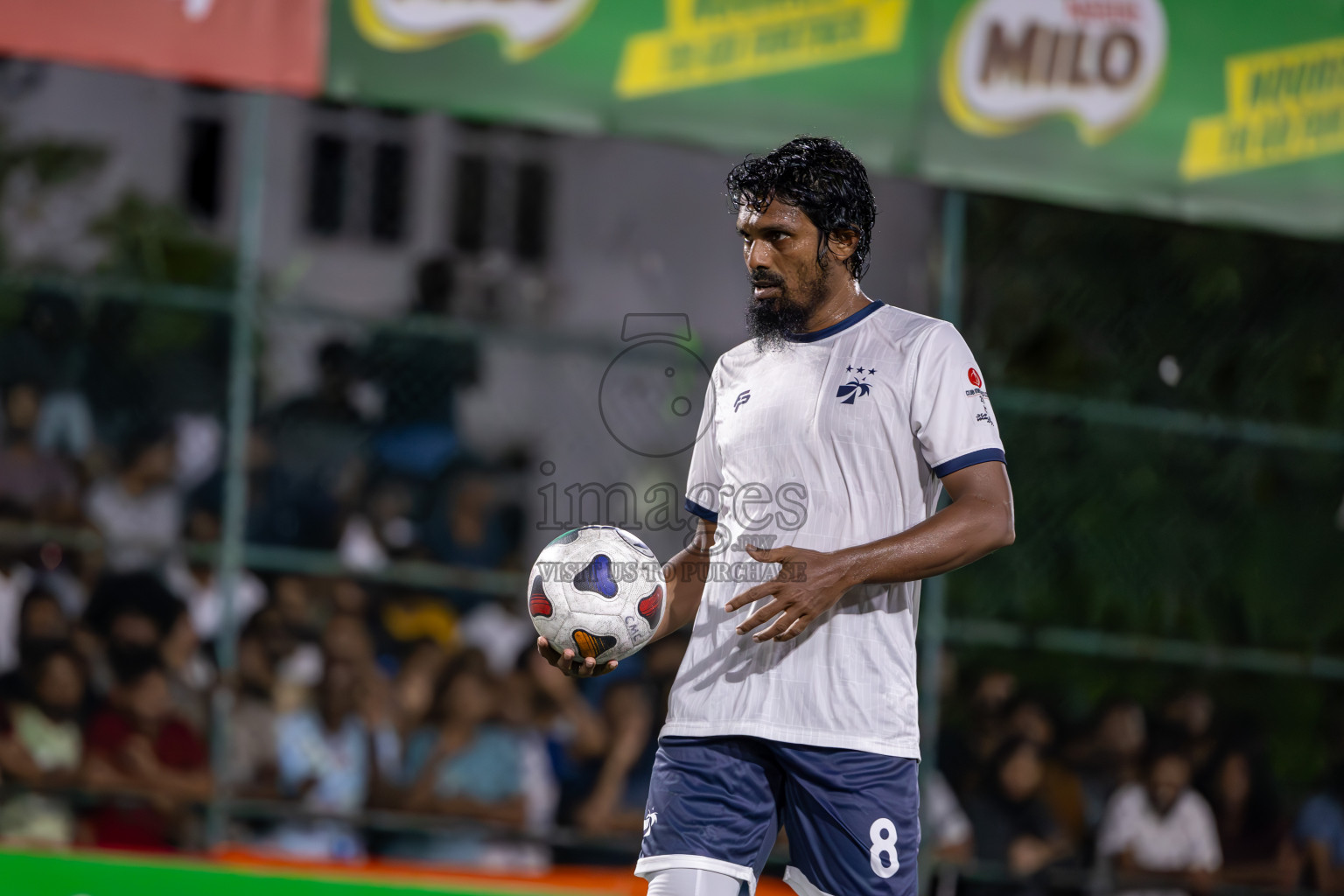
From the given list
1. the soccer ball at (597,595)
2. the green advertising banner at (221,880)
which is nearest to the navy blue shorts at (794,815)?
the soccer ball at (597,595)

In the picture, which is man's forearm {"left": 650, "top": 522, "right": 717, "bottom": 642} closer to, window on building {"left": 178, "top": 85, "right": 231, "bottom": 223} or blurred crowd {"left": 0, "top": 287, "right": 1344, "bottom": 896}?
blurred crowd {"left": 0, "top": 287, "right": 1344, "bottom": 896}

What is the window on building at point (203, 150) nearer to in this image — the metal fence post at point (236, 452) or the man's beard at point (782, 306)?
the metal fence post at point (236, 452)

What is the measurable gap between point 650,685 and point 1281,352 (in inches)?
137

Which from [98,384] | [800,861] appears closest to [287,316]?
[98,384]

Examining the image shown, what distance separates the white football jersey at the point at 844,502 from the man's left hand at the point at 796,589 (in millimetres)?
203

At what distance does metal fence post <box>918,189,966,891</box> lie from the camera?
21.2 ft

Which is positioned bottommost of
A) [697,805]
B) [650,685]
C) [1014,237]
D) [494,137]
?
[650,685]

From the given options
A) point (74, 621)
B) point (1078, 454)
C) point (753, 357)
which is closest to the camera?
point (753, 357)

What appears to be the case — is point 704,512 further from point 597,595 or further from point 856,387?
point 856,387

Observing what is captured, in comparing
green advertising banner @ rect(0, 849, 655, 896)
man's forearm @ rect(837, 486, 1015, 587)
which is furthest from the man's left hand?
green advertising banner @ rect(0, 849, 655, 896)

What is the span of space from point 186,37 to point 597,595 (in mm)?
3944

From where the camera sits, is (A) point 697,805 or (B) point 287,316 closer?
(A) point 697,805

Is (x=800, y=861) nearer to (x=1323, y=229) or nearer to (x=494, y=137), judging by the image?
(x=1323, y=229)

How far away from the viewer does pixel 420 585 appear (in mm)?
6867
